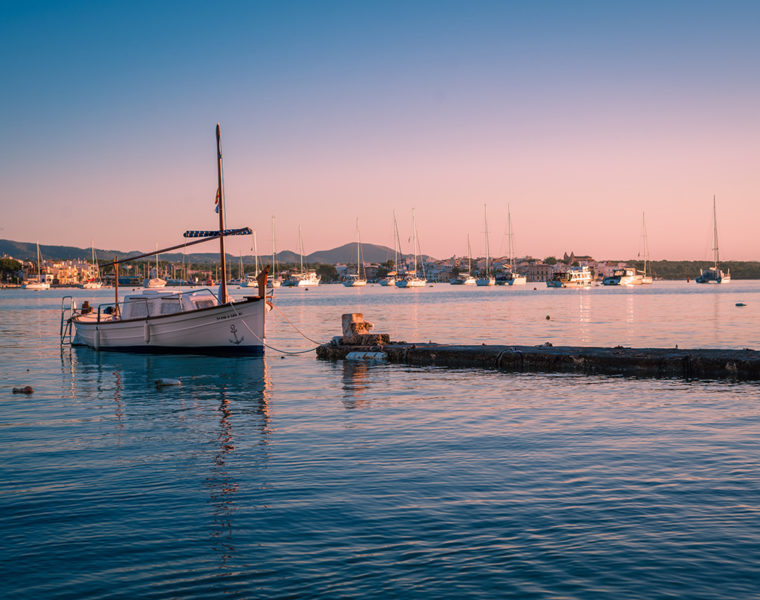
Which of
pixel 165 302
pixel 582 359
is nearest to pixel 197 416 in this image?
pixel 582 359

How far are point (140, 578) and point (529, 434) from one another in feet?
33.6

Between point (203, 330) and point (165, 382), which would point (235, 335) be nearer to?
point (203, 330)

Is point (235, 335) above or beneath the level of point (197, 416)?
above

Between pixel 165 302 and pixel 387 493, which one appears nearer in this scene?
pixel 387 493

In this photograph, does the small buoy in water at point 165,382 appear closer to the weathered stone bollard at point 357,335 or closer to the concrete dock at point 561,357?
the concrete dock at point 561,357

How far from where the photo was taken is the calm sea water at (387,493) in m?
8.16

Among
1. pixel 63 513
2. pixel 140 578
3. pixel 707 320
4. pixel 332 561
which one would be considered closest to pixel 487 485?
pixel 332 561

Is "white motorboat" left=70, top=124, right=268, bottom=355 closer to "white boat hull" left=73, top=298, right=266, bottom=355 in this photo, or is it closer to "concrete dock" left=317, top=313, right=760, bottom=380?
"white boat hull" left=73, top=298, right=266, bottom=355

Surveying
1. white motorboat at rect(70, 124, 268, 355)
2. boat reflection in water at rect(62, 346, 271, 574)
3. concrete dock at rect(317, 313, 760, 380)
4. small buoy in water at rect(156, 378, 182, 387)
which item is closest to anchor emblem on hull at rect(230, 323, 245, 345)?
white motorboat at rect(70, 124, 268, 355)

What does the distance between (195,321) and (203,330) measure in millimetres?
633

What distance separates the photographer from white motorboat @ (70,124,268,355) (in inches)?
1410

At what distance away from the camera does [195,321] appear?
36.2 metres

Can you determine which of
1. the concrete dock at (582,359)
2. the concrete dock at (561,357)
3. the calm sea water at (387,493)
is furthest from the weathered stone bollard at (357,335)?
the calm sea water at (387,493)

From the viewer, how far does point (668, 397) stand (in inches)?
839
